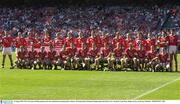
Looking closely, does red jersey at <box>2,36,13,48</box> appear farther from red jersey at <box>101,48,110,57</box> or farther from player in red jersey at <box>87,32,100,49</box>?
red jersey at <box>101,48,110,57</box>

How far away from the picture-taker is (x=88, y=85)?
1834 centimetres

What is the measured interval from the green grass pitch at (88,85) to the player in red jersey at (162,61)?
1.20 m

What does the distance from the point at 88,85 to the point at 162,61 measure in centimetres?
677

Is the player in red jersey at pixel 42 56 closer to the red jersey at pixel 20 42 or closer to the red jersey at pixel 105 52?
the red jersey at pixel 20 42

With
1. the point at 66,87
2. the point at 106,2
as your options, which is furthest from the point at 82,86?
the point at 106,2

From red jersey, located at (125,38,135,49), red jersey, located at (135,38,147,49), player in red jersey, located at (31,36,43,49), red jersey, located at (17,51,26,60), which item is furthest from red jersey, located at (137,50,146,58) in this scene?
red jersey, located at (17,51,26,60)

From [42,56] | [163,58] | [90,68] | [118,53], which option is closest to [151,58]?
[163,58]

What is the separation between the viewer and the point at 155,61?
24359 millimetres

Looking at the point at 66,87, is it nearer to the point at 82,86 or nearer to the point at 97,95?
the point at 82,86

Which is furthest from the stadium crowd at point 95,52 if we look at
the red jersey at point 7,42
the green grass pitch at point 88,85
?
the green grass pitch at point 88,85

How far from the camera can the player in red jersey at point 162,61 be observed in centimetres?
2433

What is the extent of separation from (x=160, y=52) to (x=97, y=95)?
370 inches

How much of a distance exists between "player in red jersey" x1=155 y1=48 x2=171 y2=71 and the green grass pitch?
120cm

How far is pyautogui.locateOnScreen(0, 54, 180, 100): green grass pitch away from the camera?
15500mm
